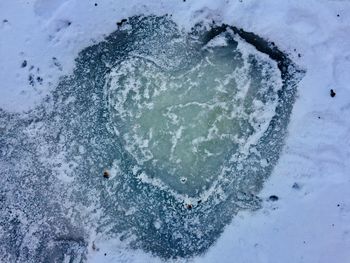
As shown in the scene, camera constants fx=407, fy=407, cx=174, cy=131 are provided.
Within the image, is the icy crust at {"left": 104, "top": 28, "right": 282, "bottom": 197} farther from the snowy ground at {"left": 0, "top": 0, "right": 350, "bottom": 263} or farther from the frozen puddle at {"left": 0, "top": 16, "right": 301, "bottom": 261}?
the snowy ground at {"left": 0, "top": 0, "right": 350, "bottom": 263}

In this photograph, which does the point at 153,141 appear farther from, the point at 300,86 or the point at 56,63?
the point at 300,86

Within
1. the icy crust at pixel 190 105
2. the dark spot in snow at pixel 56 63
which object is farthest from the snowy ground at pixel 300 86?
the icy crust at pixel 190 105

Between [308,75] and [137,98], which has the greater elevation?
[137,98]

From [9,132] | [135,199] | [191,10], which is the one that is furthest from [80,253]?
[191,10]

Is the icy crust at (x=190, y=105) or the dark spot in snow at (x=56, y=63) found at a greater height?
the dark spot in snow at (x=56, y=63)

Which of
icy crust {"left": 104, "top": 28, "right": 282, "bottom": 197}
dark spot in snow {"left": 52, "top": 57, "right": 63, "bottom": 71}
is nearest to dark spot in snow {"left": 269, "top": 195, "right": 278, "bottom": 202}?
icy crust {"left": 104, "top": 28, "right": 282, "bottom": 197}

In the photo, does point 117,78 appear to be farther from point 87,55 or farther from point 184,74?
point 184,74

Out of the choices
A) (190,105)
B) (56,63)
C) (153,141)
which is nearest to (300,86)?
(190,105)

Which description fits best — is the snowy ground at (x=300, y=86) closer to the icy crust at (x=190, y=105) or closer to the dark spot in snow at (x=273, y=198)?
the dark spot in snow at (x=273, y=198)
